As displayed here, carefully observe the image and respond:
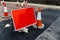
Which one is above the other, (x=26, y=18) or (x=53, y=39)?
(x=26, y=18)

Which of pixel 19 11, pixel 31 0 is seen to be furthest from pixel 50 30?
pixel 31 0

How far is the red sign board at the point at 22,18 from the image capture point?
6627mm

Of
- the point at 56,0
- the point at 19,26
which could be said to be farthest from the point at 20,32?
the point at 56,0

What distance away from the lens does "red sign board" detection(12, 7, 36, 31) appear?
6627 millimetres

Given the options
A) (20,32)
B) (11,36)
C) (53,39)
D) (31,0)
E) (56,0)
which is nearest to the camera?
(53,39)

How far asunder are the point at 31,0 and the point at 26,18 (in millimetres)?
14474

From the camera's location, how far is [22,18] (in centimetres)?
698

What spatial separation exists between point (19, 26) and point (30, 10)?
4.00ft

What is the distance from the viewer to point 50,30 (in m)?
7.18

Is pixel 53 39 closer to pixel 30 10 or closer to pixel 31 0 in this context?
pixel 30 10

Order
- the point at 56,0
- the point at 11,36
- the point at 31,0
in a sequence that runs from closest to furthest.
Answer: the point at 11,36 → the point at 56,0 → the point at 31,0

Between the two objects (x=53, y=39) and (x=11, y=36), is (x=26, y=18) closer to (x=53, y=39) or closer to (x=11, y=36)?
(x=11, y=36)

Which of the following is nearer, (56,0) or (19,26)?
(19,26)

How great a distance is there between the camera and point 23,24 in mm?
6910
